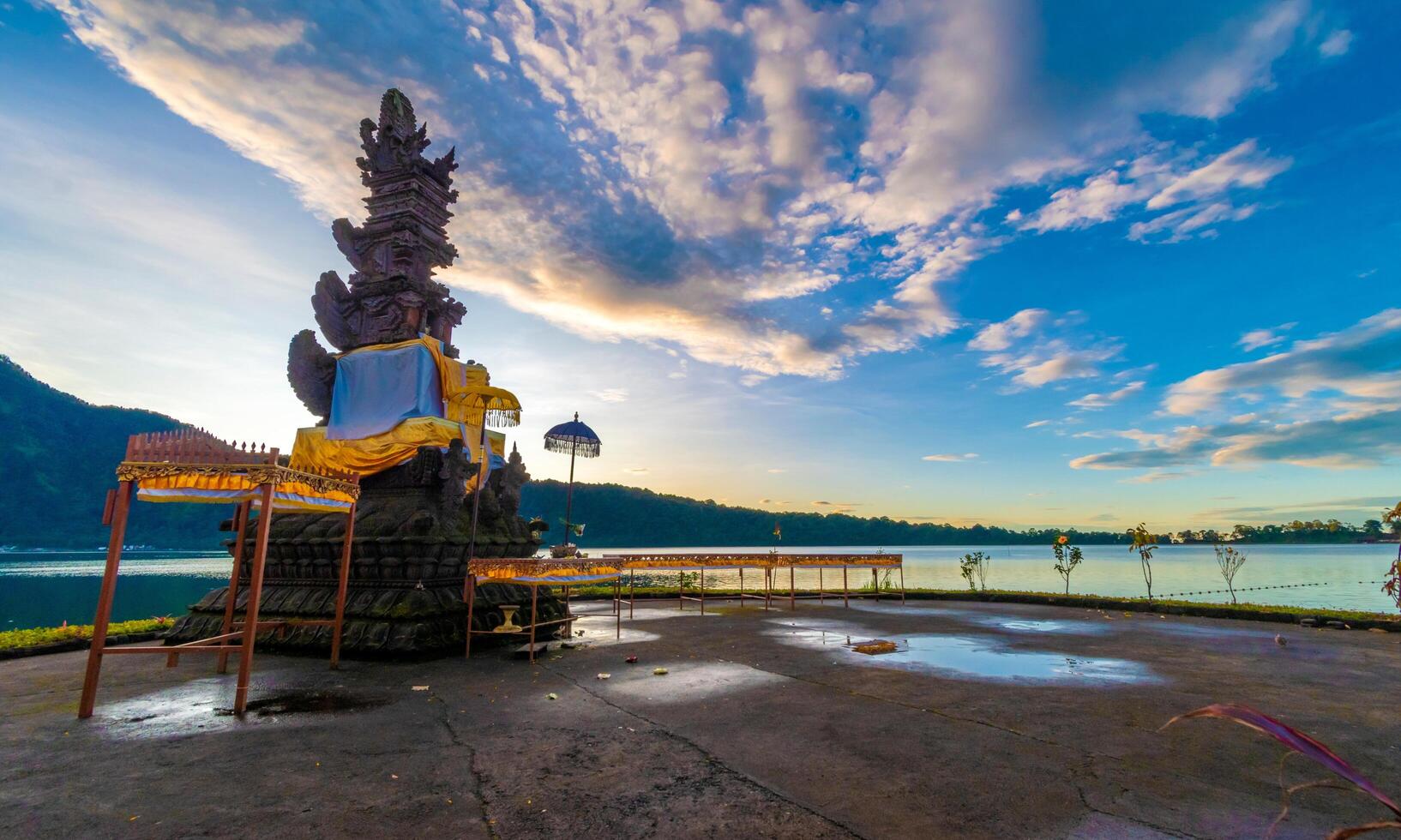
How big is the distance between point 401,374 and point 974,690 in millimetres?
12968

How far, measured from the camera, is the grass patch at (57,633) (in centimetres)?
1079

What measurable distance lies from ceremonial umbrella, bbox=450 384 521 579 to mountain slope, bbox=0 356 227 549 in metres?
133

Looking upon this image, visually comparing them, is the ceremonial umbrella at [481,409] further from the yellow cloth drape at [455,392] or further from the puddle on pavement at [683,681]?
the puddle on pavement at [683,681]

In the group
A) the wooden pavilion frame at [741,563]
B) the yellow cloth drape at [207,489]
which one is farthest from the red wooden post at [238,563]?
the wooden pavilion frame at [741,563]

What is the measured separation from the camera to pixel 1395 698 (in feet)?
25.5

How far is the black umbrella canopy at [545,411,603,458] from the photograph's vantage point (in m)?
15.1

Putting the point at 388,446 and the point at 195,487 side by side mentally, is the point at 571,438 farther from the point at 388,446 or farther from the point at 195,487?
the point at 195,487

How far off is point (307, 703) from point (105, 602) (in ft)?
8.17

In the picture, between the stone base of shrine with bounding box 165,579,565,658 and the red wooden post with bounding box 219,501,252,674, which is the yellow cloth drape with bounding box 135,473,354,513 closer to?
the red wooden post with bounding box 219,501,252,674

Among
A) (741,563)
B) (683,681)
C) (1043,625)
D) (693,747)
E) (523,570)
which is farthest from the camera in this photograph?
(741,563)

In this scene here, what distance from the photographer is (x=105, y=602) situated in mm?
7133

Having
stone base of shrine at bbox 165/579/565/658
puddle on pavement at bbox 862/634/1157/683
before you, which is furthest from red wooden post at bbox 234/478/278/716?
puddle on pavement at bbox 862/634/1157/683

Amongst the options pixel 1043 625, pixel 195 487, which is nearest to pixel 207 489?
pixel 195 487

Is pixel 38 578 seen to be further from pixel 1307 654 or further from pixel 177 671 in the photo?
pixel 1307 654
